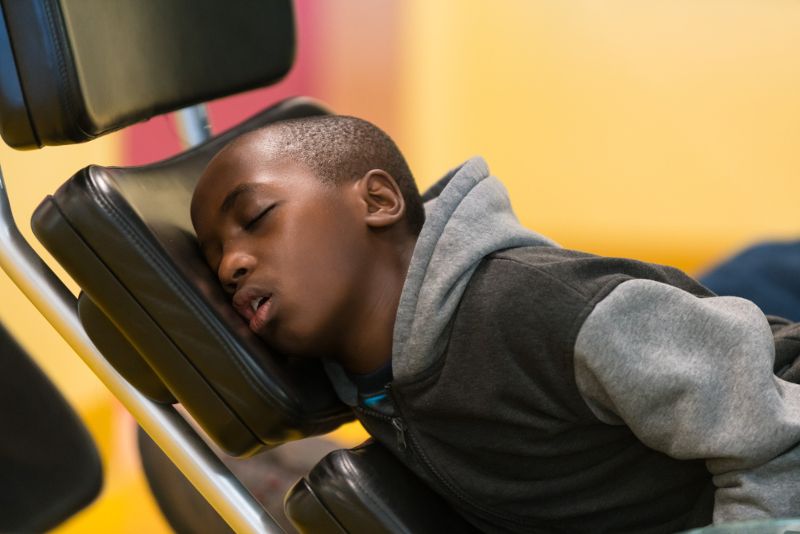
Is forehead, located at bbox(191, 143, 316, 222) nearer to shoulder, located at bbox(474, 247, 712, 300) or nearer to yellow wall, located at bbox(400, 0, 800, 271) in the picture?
shoulder, located at bbox(474, 247, 712, 300)

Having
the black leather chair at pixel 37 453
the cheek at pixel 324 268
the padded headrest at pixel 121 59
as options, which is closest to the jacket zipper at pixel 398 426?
the cheek at pixel 324 268

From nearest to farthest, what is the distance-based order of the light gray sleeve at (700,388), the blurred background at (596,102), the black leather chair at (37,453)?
the light gray sleeve at (700,388), the black leather chair at (37,453), the blurred background at (596,102)

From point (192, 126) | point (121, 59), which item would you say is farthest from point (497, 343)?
point (192, 126)

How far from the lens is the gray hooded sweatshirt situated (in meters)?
0.91

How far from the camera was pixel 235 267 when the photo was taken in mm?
996

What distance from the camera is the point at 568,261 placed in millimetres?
946

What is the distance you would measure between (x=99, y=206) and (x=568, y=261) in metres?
0.41

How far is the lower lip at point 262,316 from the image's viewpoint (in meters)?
0.99

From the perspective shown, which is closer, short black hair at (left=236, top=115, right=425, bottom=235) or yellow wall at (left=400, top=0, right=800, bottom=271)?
short black hair at (left=236, top=115, right=425, bottom=235)

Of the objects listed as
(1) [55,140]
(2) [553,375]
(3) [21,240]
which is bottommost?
(2) [553,375]

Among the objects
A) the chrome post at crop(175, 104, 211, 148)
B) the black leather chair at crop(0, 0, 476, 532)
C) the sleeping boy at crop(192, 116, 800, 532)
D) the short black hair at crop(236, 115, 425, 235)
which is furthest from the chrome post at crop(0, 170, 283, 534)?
the chrome post at crop(175, 104, 211, 148)

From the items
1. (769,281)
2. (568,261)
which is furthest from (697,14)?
(568,261)

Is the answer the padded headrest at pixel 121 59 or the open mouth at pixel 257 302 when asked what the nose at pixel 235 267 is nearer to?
the open mouth at pixel 257 302

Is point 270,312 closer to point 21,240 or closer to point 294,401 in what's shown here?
point 294,401
